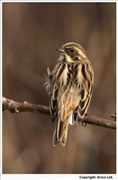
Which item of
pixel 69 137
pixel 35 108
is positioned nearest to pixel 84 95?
pixel 35 108

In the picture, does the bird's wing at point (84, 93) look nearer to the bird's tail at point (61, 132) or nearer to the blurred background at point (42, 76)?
the bird's tail at point (61, 132)

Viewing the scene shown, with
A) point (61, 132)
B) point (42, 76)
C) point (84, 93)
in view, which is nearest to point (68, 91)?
point (84, 93)

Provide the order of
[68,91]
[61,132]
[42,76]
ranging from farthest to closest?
1. [42,76]
2. [68,91]
3. [61,132]

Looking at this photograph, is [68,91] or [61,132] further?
[68,91]

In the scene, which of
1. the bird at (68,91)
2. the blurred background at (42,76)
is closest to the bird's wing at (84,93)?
the bird at (68,91)

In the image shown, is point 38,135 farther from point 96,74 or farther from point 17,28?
point 17,28

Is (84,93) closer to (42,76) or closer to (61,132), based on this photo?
(61,132)

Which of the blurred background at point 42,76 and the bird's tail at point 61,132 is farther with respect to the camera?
the blurred background at point 42,76
